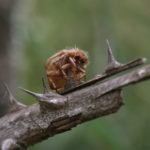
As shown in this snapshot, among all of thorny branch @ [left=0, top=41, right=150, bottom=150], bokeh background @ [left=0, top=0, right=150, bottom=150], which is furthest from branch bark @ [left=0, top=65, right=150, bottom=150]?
bokeh background @ [left=0, top=0, right=150, bottom=150]

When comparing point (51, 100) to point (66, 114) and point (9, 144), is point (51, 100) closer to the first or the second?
point (66, 114)

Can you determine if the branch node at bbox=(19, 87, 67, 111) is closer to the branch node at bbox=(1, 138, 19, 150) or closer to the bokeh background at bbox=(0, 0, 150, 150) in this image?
the branch node at bbox=(1, 138, 19, 150)

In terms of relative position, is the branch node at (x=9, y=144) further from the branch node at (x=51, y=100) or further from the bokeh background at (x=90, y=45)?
the bokeh background at (x=90, y=45)

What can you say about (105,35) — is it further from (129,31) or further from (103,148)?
(103,148)

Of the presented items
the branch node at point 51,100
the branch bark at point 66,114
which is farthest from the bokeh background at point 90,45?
the branch node at point 51,100

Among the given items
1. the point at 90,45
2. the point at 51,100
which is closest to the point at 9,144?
the point at 51,100
